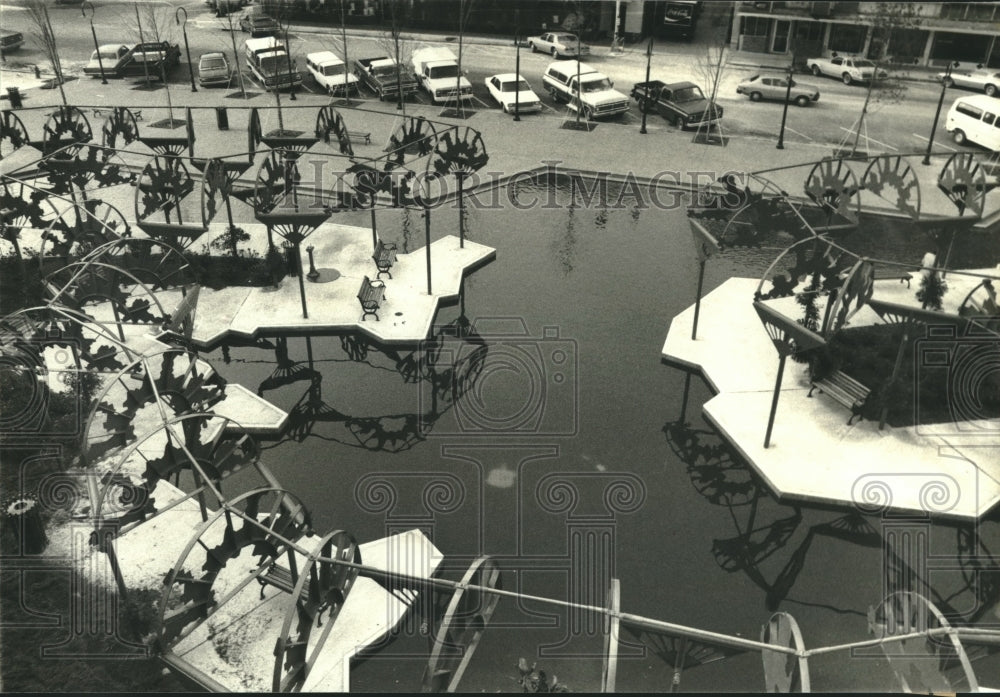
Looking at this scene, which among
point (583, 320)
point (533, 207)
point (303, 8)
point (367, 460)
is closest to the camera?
point (367, 460)

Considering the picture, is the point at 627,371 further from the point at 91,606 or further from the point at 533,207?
the point at 91,606

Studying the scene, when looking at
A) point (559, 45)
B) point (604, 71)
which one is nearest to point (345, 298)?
point (604, 71)

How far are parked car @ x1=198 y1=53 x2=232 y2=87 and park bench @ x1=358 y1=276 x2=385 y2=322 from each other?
85.5 feet

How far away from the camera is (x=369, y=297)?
2370cm

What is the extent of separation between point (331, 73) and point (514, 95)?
9.88 metres

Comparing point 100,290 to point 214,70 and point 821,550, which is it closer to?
point 821,550

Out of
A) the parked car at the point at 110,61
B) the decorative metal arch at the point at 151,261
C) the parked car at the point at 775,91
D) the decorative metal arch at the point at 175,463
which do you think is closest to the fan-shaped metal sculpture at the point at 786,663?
the decorative metal arch at the point at 175,463

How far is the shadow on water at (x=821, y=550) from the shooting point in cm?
1568

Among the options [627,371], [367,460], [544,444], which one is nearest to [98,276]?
[367,460]

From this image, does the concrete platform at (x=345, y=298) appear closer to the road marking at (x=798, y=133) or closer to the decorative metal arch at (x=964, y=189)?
the decorative metal arch at (x=964, y=189)

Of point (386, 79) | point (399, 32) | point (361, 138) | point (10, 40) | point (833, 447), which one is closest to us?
point (833, 447)

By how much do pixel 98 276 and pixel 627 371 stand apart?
1312 cm

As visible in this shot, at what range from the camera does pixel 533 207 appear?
31.1 metres

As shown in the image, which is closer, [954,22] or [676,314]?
[676,314]
